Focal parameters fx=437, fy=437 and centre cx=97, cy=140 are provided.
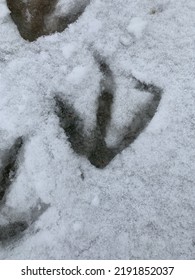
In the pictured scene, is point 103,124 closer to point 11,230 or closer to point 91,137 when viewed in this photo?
point 91,137

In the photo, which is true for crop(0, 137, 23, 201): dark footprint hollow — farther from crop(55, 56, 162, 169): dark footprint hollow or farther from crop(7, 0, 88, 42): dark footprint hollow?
crop(7, 0, 88, 42): dark footprint hollow

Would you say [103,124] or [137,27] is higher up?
[137,27]

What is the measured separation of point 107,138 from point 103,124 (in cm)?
3

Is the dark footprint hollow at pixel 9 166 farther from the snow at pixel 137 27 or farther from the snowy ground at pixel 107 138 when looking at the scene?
the snow at pixel 137 27

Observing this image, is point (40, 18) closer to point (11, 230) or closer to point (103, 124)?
point (103, 124)

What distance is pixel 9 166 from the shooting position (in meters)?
0.80

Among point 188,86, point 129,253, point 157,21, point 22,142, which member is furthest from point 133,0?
point 129,253

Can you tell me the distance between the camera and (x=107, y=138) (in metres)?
0.79

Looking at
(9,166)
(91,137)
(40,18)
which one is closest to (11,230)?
(9,166)

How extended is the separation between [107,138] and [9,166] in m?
0.19

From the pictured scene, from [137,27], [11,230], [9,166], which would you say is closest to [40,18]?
[137,27]

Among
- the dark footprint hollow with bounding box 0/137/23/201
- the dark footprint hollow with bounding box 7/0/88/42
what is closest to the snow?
the dark footprint hollow with bounding box 7/0/88/42

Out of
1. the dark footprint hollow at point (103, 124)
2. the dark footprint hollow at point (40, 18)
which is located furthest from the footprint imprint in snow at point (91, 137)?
the dark footprint hollow at point (40, 18)
